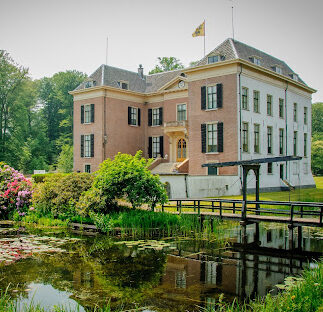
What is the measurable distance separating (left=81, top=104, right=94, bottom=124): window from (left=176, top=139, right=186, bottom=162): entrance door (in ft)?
28.0

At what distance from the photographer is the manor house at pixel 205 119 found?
2888 centimetres

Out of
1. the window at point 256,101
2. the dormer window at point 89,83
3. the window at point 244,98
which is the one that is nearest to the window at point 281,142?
the window at point 256,101

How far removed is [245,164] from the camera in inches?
544

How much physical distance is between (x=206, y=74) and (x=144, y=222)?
18.9 m

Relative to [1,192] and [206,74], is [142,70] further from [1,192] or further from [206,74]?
[1,192]

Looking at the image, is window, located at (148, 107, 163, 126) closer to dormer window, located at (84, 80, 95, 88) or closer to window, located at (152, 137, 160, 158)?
window, located at (152, 137, 160, 158)

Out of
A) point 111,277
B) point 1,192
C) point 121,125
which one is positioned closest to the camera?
point 111,277

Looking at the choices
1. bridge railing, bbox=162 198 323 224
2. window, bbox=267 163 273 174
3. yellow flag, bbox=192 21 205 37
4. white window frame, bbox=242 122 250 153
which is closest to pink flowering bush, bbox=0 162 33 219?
bridge railing, bbox=162 198 323 224

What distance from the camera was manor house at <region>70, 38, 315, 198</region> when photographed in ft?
94.7

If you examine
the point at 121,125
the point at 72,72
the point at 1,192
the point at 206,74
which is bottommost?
the point at 1,192

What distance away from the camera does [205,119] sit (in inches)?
1196

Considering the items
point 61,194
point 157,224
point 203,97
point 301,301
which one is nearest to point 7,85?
point 203,97

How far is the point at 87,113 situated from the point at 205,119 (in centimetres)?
1304

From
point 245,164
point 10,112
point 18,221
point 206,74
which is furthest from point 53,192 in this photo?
point 10,112
